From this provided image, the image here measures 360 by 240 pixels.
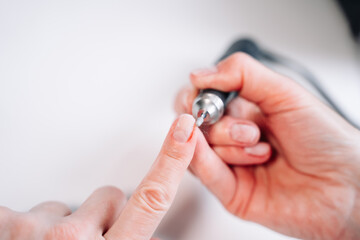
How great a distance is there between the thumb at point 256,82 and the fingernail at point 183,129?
0.20 meters

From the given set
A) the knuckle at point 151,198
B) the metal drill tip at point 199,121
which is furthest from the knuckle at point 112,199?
the metal drill tip at point 199,121

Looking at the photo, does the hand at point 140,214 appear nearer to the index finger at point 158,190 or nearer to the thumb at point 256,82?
the index finger at point 158,190

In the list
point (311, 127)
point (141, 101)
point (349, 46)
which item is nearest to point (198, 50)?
point (141, 101)

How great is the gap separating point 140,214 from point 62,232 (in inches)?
5.3

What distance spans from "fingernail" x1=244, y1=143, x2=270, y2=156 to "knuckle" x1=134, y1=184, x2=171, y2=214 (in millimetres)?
292

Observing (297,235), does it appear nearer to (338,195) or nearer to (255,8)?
(338,195)

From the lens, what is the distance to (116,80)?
81 cm

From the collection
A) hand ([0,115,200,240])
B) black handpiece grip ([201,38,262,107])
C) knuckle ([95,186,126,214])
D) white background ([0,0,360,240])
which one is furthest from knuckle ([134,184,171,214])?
black handpiece grip ([201,38,262,107])

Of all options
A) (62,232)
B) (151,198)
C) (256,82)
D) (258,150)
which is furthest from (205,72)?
(62,232)

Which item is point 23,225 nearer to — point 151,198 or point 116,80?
point 151,198

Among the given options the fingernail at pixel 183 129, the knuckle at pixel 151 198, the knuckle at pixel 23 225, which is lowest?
the knuckle at pixel 151 198

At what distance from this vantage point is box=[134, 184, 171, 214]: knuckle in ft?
1.55

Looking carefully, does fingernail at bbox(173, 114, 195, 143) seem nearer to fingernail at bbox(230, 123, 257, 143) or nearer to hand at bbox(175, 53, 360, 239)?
hand at bbox(175, 53, 360, 239)

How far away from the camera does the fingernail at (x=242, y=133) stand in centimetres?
66
